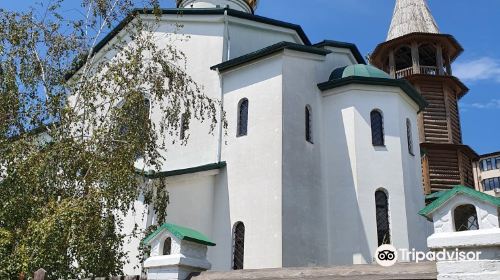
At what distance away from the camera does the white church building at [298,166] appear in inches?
445

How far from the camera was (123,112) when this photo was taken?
8.27 metres

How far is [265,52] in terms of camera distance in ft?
41.2

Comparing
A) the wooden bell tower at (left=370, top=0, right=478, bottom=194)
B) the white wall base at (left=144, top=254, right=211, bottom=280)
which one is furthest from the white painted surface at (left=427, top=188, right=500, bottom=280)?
the wooden bell tower at (left=370, top=0, right=478, bottom=194)

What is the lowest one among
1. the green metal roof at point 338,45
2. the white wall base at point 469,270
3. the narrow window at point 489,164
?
the white wall base at point 469,270

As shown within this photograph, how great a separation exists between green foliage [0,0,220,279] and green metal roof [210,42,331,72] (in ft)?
11.8

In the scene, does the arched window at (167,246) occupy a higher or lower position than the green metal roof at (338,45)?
lower

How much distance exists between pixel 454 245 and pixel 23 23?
26.9ft

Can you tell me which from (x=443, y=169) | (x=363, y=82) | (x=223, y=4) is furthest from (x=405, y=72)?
(x=363, y=82)

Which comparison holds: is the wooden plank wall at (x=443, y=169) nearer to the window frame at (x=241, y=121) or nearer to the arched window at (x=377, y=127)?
the arched window at (x=377, y=127)

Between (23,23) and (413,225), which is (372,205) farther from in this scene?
(23,23)

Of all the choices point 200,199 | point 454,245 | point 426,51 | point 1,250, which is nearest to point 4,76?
point 1,250

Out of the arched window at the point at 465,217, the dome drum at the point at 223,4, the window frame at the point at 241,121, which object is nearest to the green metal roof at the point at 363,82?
the window frame at the point at 241,121

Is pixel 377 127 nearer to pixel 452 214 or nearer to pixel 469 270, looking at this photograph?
pixel 452 214

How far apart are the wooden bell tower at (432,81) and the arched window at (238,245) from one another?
11.1 meters
